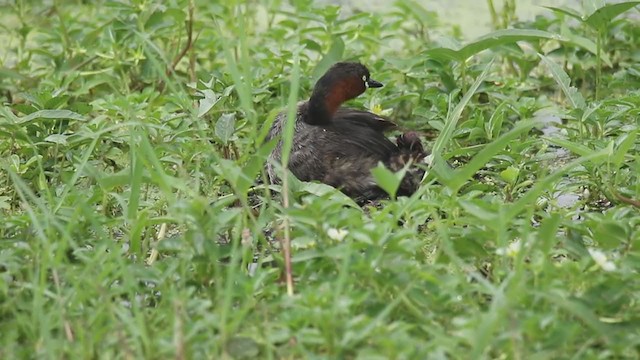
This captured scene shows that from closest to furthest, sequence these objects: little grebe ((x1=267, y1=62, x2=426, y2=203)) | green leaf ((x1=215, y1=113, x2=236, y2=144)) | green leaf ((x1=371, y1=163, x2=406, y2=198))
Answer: green leaf ((x1=371, y1=163, x2=406, y2=198)) < green leaf ((x1=215, y1=113, x2=236, y2=144)) < little grebe ((x1=267, y1=62, x2=426, y2=203))

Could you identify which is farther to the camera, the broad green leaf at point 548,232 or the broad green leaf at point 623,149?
the broad green leaf at point 623,149

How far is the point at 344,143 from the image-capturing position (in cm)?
537

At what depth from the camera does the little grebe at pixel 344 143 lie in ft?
17.1

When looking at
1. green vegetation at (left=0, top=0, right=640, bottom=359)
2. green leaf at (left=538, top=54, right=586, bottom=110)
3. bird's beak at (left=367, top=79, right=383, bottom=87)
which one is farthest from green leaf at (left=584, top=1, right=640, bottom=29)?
bird's beak at (left=367, top=79, right=383, bottom=87)

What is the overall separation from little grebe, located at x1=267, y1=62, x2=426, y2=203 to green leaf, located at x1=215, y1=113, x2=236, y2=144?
46 cm

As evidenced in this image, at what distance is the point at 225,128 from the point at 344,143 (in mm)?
675

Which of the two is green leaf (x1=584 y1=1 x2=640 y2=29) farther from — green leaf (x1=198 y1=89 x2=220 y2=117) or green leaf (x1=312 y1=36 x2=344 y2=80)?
green leaf (x1=198 y1=89 x2=220 y2=117)

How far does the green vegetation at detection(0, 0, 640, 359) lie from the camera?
3240 millimetres

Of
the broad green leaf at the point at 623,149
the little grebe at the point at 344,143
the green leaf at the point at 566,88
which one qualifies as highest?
the broad green leaf at the point at 623,149

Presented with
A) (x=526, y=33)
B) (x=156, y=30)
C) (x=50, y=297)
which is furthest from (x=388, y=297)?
(x=156, y=30)

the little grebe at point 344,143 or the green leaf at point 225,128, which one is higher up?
the green leaf at point 225,128

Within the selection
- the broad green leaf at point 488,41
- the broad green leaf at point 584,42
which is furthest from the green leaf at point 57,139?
the broad green leaf at point 584,42

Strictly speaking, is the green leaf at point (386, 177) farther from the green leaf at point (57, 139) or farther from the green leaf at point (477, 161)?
the green leaf at point (57, 139)

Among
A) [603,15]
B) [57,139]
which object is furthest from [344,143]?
[603,15]
